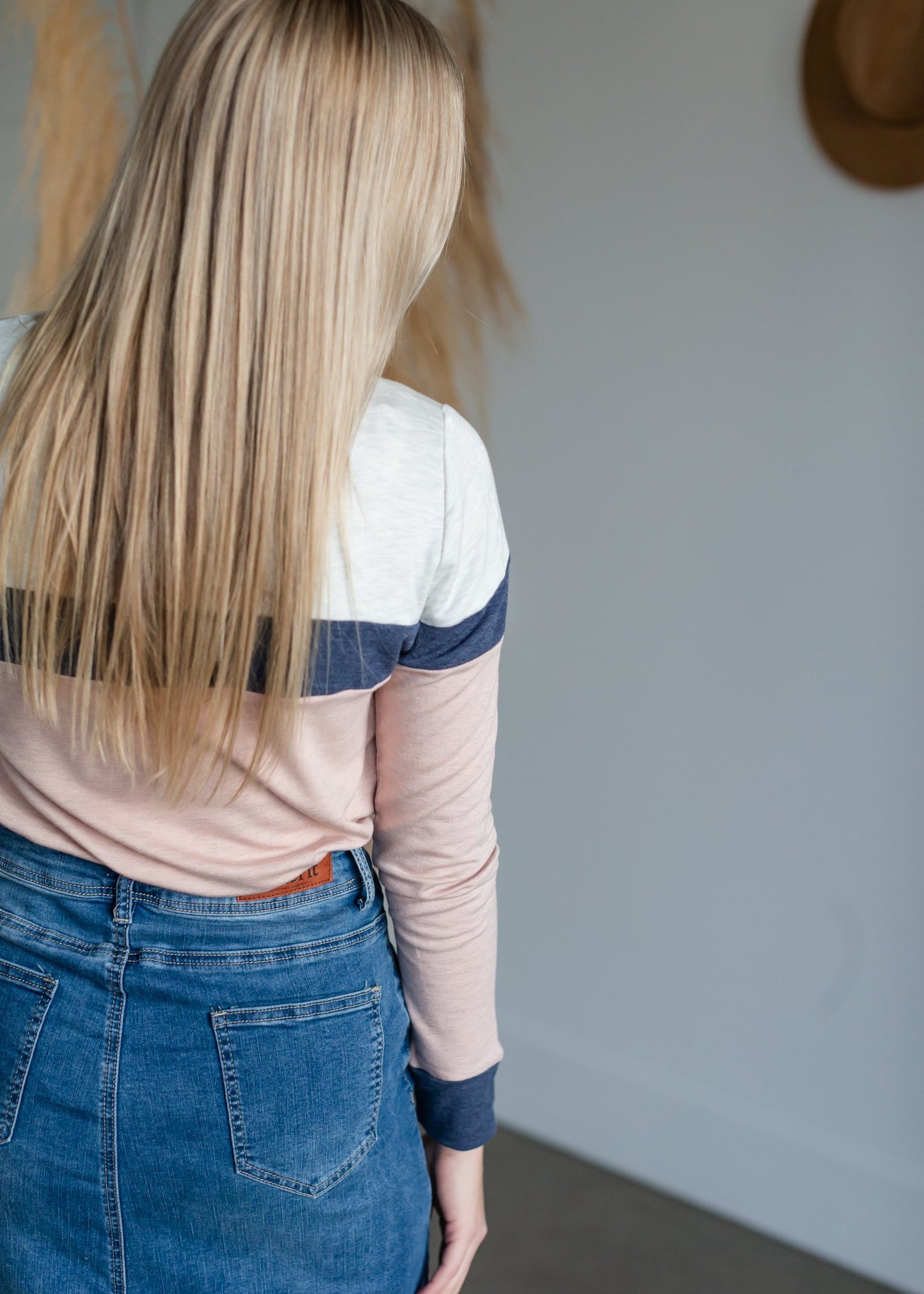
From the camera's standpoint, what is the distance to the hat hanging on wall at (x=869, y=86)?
1496mm

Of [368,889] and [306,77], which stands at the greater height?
[306,77]

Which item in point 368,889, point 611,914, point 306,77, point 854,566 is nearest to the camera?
point 306,77

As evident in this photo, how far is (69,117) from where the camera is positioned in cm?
225

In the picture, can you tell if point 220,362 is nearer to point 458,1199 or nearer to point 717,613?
point 458,1199

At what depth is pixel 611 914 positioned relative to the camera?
1.95 meters

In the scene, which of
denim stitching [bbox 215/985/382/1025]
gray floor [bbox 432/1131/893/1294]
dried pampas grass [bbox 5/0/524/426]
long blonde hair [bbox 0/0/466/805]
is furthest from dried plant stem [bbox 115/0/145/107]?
→ gray floor [bbox 432/1131/893/1294]

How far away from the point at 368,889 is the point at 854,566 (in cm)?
116

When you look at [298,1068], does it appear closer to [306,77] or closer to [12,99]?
[306,77]

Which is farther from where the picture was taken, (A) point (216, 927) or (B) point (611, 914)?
(B) point (611, 914)

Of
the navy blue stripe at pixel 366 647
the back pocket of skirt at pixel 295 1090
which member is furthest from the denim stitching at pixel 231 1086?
the navy blue stripe at pixel 366 647

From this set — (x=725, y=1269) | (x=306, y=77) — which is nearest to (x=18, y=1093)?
(x=306, y=77)

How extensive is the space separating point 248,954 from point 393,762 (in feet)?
0.51

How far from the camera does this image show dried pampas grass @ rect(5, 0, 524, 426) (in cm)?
189

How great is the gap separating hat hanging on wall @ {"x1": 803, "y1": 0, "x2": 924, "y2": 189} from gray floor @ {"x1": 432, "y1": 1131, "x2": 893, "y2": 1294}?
169cm
